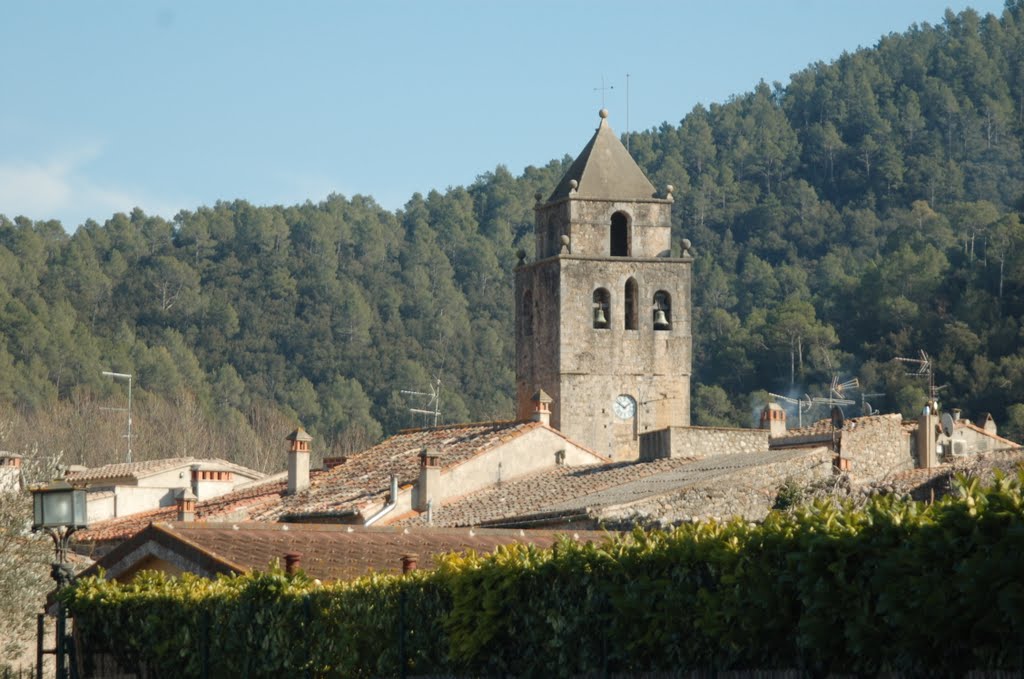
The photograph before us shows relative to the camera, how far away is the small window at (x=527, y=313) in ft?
165

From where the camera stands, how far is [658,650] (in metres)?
12.8

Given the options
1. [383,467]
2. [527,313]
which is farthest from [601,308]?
[383,467]

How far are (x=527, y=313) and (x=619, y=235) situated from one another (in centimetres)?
315

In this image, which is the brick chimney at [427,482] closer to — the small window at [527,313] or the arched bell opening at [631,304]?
the arched bell opening at [631,304]

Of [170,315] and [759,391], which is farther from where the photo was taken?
[170,315]

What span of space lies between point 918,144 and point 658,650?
377 feet

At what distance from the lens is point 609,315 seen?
49.0 metres

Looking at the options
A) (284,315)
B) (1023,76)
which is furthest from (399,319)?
(1023,76)

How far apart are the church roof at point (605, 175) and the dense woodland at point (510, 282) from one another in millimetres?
26017

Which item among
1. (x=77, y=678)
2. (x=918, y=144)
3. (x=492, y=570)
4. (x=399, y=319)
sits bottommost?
(x=77, y=678)

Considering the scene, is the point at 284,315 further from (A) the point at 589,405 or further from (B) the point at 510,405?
(A) the point at 589,405

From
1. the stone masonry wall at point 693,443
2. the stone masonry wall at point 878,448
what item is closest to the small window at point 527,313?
the stone masonry wall at point 693,443

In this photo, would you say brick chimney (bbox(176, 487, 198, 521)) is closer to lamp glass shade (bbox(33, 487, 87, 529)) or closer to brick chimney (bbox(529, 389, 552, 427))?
brick chimney (bbox(529, 389, 552, 427))

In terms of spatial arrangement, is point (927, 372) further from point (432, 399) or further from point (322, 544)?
point (322, 544)
